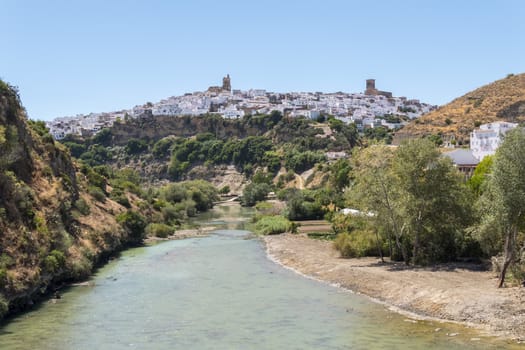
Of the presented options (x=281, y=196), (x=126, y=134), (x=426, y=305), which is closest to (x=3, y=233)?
(x=426, y=305)

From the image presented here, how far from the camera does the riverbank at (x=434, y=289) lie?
74.7 feet

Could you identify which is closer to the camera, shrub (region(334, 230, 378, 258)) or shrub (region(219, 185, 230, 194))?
shrub (region(334, 230, 378, 258))

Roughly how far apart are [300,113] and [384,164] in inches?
5086

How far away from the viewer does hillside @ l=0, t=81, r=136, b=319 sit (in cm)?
2711

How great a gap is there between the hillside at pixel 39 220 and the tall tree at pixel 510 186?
21875 millimetres

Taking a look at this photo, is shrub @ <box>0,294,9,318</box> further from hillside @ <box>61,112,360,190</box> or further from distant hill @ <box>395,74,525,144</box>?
hillside @ <box>61,112,360,190</box>

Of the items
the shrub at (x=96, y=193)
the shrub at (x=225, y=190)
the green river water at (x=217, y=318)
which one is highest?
the shrub at (x=96, y=193)

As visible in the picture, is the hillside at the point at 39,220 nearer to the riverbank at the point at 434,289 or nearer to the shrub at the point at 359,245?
the riverbank at the point at 434,289

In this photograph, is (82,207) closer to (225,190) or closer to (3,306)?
(3,306)

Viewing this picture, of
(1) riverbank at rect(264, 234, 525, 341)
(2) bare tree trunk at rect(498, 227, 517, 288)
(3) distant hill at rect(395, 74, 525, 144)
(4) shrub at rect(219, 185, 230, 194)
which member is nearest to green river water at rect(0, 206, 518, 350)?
(1) riverbank at rect(264, 234, 525, 341)

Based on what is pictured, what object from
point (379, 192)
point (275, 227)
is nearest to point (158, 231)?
point (275, 227)

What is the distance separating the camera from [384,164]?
33750mm

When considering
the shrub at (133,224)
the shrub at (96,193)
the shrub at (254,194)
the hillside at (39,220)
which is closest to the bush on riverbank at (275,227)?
the shrub at (133,224)

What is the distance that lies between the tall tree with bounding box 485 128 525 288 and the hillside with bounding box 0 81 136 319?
21875 mm
